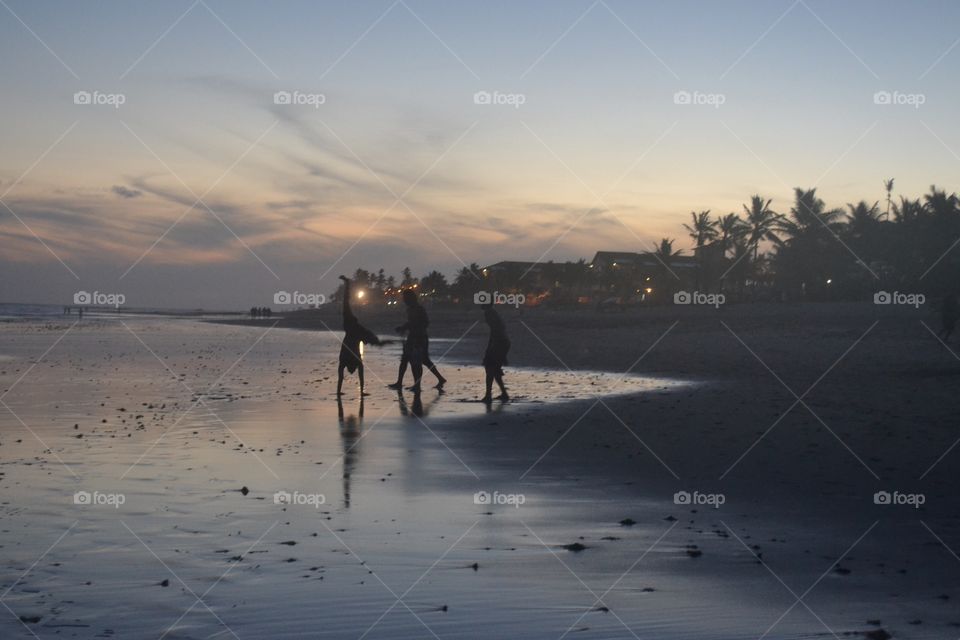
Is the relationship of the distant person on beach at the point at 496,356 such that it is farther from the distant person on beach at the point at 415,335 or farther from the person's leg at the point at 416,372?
the person's leg at the point at 416,372

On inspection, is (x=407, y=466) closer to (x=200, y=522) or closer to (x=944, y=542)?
(x=200, y=522)

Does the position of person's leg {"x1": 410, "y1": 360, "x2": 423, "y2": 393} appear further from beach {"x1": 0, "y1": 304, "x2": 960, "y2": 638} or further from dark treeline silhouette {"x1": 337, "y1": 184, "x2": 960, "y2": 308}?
dark treeline silhouette {"x1": 337, "y1": 184, "x2": 960, "y2": 308}

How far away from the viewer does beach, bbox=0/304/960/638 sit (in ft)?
19.7

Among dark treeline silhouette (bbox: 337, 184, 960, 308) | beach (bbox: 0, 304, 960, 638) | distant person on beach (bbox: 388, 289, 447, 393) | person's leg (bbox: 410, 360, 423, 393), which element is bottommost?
beach (bbox: 0, 304, 960, 638)

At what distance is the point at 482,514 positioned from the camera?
9086mm

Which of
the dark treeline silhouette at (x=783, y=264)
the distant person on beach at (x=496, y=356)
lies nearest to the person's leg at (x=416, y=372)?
the distant person on beach at (x=496, y=356)

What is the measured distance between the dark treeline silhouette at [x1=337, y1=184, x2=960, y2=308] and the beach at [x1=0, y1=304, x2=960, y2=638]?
4503 centimetres

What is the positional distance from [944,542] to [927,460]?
14.9 ft

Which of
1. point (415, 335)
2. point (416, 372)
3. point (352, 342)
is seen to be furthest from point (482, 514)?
point (416, 372)

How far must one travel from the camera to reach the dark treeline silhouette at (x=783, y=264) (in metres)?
65.3

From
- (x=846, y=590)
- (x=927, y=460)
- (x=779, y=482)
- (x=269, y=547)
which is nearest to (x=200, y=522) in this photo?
(x=269, y=547)

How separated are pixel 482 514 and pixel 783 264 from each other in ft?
306

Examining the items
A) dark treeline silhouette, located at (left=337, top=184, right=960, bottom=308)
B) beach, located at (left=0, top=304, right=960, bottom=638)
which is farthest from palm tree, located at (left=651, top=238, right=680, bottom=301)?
beach, located at (left=0, top=304, right=960, bottom=638)

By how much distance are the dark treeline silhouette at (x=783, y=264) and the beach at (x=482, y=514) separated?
4503cm
